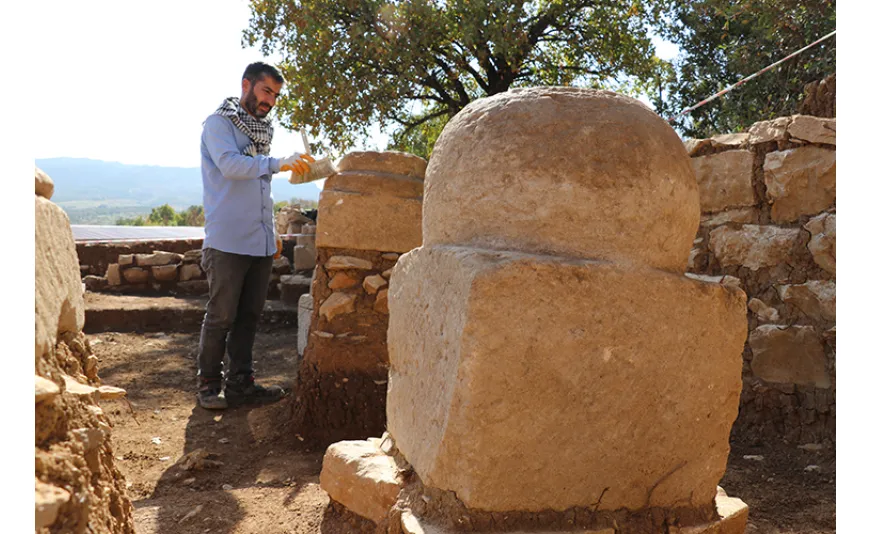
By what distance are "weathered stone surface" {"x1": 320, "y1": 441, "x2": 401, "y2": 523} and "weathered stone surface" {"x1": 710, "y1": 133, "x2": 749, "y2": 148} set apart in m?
2.44

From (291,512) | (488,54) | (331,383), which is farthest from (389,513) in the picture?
(488,54)

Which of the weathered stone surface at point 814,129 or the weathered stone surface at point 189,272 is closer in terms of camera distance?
the weathered stone surface at point 814,129

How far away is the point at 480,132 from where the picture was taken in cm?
167

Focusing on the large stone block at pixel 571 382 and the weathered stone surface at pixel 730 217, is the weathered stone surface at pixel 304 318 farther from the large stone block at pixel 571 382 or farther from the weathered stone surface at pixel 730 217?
the large stone block at pixel 571 382

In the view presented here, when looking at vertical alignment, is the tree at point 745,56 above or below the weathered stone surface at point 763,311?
above

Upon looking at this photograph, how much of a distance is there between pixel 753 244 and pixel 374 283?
193 cm

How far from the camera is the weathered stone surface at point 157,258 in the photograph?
8.22 meters

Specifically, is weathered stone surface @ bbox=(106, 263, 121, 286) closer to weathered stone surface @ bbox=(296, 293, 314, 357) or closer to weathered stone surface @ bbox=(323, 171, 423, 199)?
weathered stone surface @ bbox=(296, 293, 314, 357)

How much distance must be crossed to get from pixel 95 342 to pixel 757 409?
542 cm

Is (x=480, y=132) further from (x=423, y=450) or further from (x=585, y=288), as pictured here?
(x=423, y=450)

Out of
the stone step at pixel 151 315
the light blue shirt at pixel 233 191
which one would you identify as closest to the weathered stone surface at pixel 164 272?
the stone step at pixel 151 315

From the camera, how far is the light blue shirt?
12.5ft

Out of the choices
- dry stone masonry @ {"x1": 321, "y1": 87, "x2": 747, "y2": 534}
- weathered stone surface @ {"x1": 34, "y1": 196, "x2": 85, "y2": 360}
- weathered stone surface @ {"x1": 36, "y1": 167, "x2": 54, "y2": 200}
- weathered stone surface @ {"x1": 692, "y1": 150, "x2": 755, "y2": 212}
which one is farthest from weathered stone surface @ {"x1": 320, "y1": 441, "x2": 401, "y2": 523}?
weathered stone surface @ {"x1": 692, "y1": 150, "x2": 755, "y2": 212}

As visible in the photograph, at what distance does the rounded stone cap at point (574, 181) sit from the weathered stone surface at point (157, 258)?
7.37 metres
